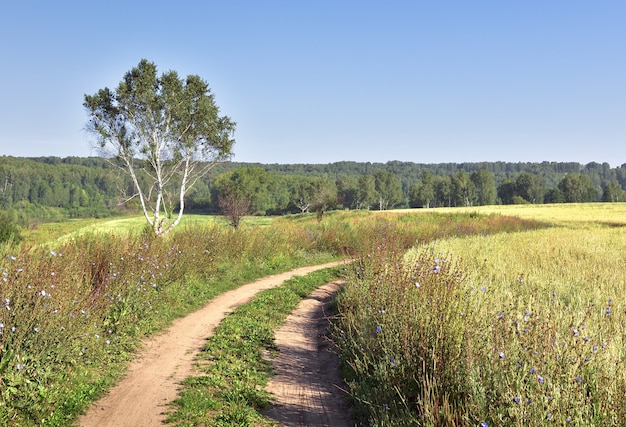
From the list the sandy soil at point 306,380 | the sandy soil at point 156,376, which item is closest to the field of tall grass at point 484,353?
the sandy soil at point 306,380

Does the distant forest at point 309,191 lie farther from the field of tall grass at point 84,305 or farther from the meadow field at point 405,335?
the meadow field at point 405,335

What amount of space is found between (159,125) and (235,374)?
21.4 metres

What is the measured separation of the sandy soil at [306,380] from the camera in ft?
18.7

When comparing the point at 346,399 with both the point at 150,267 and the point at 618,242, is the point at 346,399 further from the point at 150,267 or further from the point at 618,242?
the point at 618,242

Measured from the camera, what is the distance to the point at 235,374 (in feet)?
22.6

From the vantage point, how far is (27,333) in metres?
6.14

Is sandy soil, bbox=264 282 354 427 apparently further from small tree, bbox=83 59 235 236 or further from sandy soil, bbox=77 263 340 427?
small tree, bbox=83 59 235 236

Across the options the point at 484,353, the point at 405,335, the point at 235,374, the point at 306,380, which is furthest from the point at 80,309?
the point at 484,353

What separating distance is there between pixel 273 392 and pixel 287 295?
6.46 metres

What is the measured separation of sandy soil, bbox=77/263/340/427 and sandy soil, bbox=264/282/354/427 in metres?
0.28

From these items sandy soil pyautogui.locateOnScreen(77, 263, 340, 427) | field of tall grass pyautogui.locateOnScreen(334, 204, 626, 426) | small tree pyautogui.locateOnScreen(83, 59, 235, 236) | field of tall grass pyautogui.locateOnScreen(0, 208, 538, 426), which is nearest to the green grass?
field of tall grass pyautogui.locateOnScreen(0, 208, 538, 426)

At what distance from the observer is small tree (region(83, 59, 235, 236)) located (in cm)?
2425

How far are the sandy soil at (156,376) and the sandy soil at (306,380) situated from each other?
11.2 inches

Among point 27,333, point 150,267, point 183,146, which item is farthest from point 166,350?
point 183,146
